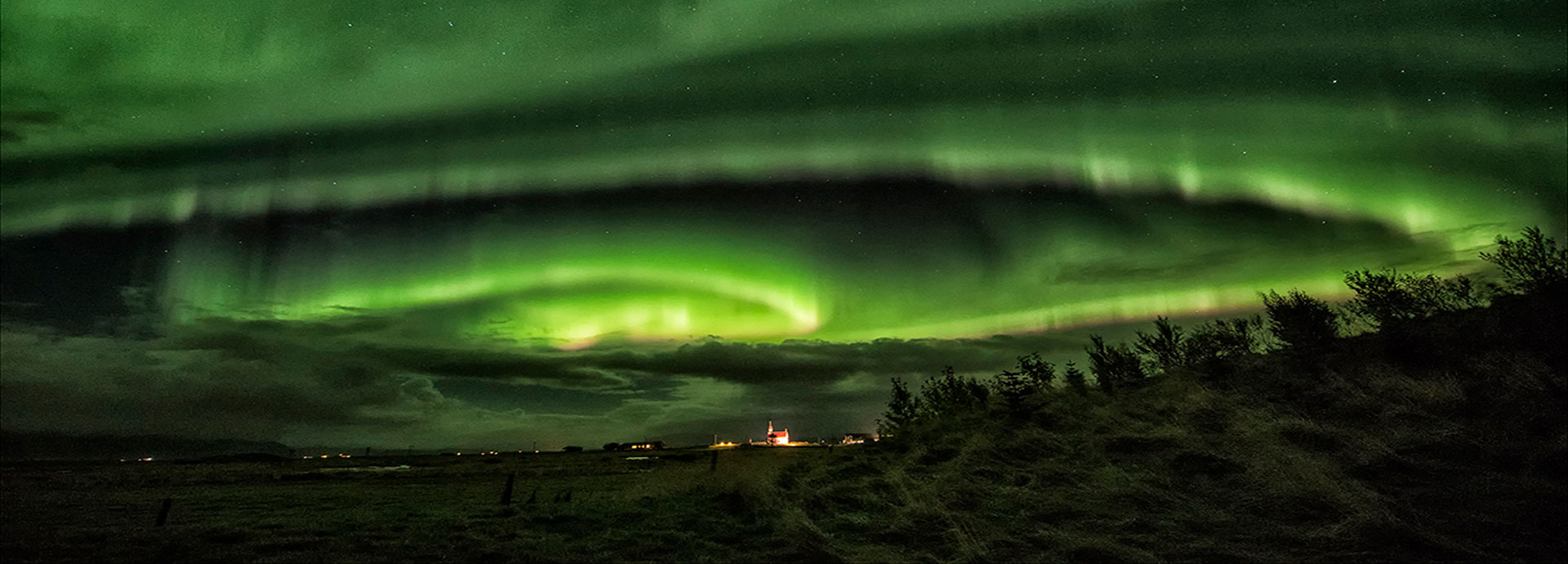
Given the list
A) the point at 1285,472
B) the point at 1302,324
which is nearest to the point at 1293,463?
the point at 1285,472

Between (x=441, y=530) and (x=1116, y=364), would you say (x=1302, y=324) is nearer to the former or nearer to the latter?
(x=1116, y=364)

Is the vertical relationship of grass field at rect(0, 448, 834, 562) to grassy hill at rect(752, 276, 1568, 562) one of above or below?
below

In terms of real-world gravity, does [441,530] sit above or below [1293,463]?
below

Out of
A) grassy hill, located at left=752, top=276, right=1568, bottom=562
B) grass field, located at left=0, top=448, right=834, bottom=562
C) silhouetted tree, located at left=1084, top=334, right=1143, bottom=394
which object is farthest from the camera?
silhouetted tree, located at left=1084, top=334, right=1143, bottom=394

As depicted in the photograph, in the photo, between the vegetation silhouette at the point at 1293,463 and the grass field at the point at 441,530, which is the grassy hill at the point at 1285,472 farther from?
the grass field at the point at 441,530

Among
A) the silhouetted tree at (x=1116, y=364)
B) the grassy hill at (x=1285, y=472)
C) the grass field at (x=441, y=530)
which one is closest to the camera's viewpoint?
the grassy hill at (x=1285, y=472)

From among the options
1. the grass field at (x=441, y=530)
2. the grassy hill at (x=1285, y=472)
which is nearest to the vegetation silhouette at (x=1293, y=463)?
the grassy hill at (x=1285, y=472)

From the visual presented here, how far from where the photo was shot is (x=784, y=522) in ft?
53.1

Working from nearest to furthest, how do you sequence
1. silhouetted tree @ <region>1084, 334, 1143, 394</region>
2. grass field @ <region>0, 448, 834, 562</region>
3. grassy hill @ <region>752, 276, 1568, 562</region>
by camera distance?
grassy hill @ <region>752, 276, 1568, 562</region> → grass field @ <region>0, 448, 834, 562</region> → silhouetted tree @ <region>1084, 334, 1143, 394</region>

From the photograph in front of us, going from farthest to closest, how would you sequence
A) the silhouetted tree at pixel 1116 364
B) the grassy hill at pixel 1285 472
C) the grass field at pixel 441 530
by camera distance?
1. the silhouetted tree at pixel 1116 364
2. the grass field at pixel 441 530
3. the grassy hill at pixel 1285 472

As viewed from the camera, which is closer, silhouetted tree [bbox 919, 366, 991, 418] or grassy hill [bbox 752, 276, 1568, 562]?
grassy hill [bbox 752, 276, 1568, 562]

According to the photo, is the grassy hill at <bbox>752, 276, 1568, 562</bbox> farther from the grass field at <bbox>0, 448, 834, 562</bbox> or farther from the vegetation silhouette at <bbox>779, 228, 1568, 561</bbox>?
the grass field at <bbox>0, 448, 834, 562</bbox>

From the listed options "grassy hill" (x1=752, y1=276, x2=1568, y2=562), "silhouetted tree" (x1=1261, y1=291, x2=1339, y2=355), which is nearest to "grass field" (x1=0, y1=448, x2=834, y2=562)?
"grassy hill" (x1=752, y1=276, x2=1568, y2=562)

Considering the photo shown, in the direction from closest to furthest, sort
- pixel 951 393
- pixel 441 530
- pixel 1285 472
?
pixel 1285 472 < pixel 441 530 < pixel 951 393
